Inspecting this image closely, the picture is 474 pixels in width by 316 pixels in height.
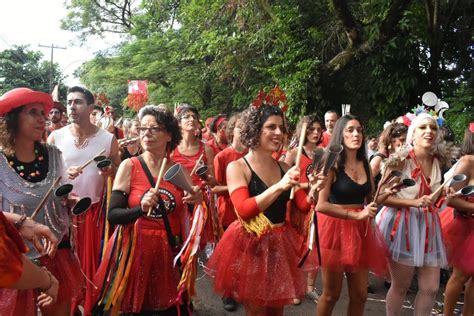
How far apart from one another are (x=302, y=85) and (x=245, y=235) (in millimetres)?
10006

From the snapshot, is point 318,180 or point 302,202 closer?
point 318,180

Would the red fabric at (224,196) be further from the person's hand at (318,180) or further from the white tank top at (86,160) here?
the person's hand at (318,180)

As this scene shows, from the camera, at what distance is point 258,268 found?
2.99m

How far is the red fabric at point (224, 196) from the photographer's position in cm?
494

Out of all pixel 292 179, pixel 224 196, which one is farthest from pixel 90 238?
pixel 292 179

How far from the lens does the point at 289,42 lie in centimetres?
1316

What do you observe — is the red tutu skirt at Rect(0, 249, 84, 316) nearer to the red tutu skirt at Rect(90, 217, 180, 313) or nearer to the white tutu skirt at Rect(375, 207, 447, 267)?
the red tutu skirt at Rect(90, 217, 180, 313)

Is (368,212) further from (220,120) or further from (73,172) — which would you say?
(220,120)

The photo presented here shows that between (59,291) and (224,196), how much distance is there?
226cm

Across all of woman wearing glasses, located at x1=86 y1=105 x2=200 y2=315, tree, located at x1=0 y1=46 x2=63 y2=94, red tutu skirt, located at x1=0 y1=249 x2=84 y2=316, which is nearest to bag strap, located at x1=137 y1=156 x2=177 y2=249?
woman wearing glasses, located at x1=86 y1=105 x2=200 y2=315

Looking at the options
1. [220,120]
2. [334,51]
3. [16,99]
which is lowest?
[16,99]

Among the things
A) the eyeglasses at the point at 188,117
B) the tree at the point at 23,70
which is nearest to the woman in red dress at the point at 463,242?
the eyeglasses at the point at 188,117

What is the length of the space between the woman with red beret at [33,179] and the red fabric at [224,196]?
6.56 feet

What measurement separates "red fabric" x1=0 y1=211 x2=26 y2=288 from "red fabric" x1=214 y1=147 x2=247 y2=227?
3.14 metres
